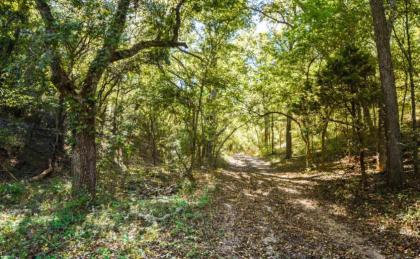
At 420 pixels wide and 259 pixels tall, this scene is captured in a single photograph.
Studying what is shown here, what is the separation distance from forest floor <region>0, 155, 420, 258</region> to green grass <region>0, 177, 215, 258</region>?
23 millimetres

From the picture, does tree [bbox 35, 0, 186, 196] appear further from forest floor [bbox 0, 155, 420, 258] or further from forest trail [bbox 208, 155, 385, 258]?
forest trail [bbox 208, 155, 385, 258]

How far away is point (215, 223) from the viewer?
8.27 metres

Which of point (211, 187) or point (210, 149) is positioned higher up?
point (210, 149)

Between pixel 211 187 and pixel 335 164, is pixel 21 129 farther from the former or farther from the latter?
pixel 335 164

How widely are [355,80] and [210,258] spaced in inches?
354

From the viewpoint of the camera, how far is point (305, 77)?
16844 mm

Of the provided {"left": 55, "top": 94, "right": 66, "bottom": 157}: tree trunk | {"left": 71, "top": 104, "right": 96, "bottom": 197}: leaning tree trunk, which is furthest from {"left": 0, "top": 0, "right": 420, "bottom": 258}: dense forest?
{"left": 55, "top": 94, "right": 66, "bottom": 157}: tree trunk

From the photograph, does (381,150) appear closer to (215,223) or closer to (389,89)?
(389,89)

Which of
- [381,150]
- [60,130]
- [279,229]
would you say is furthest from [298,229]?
[60,130]

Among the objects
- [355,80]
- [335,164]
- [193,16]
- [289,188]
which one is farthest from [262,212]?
[335,164]

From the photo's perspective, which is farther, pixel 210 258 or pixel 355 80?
pixel 355 80

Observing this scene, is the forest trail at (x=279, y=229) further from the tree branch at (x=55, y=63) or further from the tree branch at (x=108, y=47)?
the tree branch at (x=55, y=63)

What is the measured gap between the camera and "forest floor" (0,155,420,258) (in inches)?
256

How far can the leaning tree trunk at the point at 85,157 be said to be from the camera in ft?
31.1
